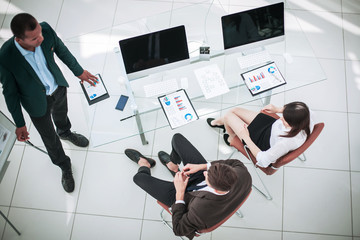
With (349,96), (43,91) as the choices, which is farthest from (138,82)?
(349,96)

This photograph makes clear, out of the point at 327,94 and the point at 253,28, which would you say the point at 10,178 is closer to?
the point at 253,28

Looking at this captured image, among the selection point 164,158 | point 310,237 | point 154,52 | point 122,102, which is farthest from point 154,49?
point 310,237

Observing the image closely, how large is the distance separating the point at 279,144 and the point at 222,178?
63 cm

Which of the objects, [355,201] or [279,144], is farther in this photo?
[355,201]

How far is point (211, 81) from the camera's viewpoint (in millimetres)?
2734

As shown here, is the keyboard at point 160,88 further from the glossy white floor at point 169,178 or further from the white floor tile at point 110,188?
the white floor tile at point 110,188

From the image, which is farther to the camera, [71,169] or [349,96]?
[349,96]

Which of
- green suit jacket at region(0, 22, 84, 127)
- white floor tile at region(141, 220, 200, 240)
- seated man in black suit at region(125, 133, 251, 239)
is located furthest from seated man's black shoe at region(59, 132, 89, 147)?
white floor tile at region(141, 220, 200, 240)

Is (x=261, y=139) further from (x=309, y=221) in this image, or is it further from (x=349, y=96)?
(x=349, y=96)

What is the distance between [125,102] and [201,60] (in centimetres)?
82

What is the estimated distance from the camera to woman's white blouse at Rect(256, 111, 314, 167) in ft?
7.28

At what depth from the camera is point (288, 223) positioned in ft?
9.41

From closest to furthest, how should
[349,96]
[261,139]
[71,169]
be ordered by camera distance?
[261,139] → [71,169] → [349,96]

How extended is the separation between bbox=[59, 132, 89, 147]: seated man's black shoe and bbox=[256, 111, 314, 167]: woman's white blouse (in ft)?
5.98
